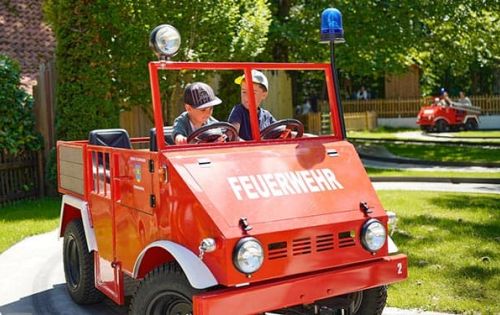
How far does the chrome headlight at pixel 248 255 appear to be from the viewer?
158 inches

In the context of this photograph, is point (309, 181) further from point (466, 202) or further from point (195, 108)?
point (466, 202)

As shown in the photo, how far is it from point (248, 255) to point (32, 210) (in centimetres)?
775

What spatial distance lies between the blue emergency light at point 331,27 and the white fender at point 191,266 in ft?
7.24

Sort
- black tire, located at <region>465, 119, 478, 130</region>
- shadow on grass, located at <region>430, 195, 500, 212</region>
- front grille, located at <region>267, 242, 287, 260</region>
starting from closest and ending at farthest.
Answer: front grille, located at <region>267, 242, 287, 260</region> → shadow on grass, located at <region>430, 195, 500, 212</region> → black tire, located at <region>465, 119, 478, 130</region>

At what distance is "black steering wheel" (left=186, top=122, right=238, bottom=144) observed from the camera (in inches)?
187

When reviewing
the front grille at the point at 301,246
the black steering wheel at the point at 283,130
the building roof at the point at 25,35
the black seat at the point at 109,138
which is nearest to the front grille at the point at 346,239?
the front grille at the point at 301,246

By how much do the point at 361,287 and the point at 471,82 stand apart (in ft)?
115

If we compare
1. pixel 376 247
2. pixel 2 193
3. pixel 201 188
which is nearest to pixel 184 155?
pixel 201 188

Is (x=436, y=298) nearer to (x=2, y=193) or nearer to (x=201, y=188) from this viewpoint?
(x=201, y=188)

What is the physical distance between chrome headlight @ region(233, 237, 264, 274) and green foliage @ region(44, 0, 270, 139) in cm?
871

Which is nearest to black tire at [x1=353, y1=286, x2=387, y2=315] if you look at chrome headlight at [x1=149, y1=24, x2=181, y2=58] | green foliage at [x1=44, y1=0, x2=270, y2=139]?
chrome headlight at [x1=149, y1=24, x2=181, y2=58]

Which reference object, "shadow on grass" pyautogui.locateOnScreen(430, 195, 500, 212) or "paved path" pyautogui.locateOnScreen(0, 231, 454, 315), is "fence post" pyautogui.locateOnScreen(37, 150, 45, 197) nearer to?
"paved path" pyautogui.locateOnScreen(0, 231, 454, 315)

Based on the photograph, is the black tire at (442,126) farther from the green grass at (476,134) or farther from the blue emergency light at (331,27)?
the blue emergency light at (331,27)

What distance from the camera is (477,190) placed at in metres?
12.0
